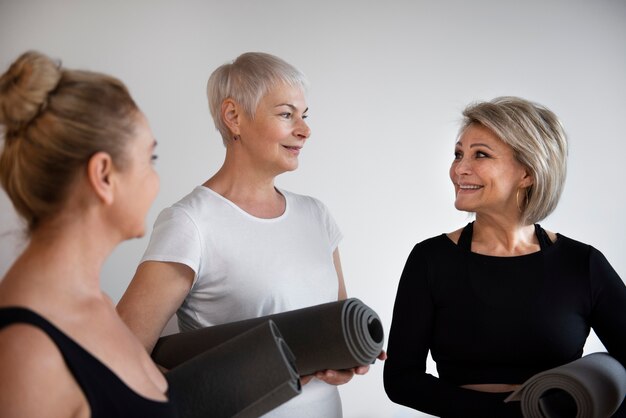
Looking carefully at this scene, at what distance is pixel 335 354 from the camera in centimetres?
146

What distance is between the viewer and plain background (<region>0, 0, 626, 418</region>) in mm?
3090

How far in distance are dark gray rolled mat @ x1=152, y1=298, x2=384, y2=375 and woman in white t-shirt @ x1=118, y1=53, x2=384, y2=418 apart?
93 millimetres

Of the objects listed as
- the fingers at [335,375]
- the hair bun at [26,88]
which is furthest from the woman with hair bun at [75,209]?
the fingers at [335,375]

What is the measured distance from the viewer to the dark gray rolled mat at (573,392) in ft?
5.19

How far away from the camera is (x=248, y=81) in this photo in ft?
6.06

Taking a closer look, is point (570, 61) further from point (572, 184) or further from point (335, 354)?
point (335, 354)

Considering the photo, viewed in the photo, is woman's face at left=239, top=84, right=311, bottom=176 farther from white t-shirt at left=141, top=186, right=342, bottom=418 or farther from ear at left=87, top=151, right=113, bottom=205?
ear at left=87, top=151, right=113, bottom=205

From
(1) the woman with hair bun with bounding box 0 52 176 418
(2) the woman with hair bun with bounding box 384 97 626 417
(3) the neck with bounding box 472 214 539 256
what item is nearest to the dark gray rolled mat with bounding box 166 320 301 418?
(1) the woman with hair bun with bounding box 0 52 176 418

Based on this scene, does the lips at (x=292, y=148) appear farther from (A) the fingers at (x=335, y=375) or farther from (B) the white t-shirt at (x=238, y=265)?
(A) the fingers at (x=335, y=375)

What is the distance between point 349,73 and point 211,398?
262 centimetres

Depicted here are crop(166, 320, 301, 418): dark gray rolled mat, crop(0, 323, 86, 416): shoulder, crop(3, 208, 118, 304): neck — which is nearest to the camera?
crop(0, 323, 86, 416): shoulder

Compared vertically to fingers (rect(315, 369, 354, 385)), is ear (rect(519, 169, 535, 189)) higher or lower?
higher

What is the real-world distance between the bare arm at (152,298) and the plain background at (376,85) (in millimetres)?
1461

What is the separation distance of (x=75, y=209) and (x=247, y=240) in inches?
31.3
